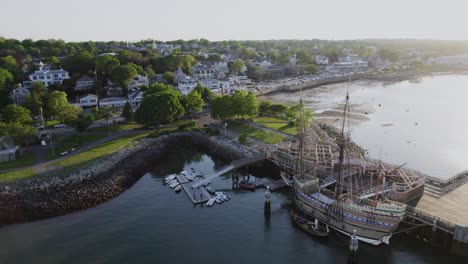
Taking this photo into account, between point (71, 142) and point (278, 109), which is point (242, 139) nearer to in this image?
point (278, 109)

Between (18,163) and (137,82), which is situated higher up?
(137,82)

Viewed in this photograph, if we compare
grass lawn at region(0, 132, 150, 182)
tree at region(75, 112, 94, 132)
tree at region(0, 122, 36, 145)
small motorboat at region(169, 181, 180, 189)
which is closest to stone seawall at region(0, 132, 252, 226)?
grass lawn at region(0, 132, 150, 182)

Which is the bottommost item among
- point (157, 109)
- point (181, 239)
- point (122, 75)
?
point (181, 239)

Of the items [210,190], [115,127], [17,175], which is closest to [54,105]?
[115,127]

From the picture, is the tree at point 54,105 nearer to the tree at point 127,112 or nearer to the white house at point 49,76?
the tree at point 127,112

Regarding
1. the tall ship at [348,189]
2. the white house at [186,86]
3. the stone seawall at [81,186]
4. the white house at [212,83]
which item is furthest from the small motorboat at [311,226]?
the white house at [212,83]

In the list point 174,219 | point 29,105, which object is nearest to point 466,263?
point 174,219
